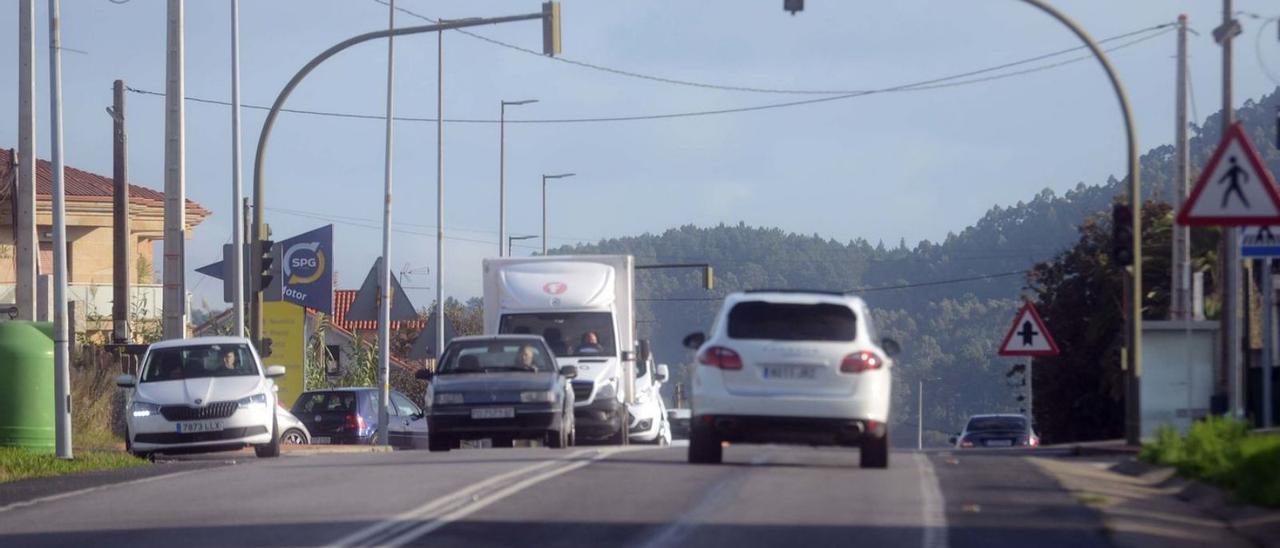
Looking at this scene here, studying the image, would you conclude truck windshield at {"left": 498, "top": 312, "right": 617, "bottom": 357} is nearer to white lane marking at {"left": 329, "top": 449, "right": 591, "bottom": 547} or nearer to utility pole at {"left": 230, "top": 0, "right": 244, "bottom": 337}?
utility pole at {"left": 230, "top": 0, "right": 244, "bottom": 337}

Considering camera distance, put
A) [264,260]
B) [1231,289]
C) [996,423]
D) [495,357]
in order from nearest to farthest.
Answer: [1231,289] → [495,357] → [264,260] → [996,423]

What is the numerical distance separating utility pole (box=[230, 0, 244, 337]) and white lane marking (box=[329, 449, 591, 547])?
13.2 metres

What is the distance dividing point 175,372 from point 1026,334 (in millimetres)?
13537

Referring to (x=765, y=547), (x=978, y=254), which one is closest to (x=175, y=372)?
(x=765, y=547)

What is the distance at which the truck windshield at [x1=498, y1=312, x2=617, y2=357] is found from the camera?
2772cm

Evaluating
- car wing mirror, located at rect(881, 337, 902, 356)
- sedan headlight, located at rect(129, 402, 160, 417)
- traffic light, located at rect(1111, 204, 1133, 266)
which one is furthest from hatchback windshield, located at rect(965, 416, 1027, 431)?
car wing mirror, located at rect(881, 337, 902, 356)

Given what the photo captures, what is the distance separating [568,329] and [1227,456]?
1482 centimetres

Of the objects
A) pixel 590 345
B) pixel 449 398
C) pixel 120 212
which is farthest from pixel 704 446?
pixel 120 212

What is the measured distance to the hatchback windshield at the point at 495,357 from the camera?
76.2 feet

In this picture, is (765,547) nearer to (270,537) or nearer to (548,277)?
(270,537)

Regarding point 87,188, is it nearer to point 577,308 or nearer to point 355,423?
point 355,423

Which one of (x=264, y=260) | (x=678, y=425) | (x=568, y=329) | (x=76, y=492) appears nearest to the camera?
(x=76, y=492)

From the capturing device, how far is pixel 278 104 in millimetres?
25969

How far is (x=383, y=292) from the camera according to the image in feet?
123
